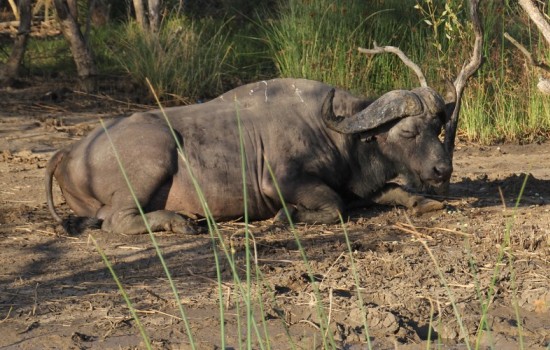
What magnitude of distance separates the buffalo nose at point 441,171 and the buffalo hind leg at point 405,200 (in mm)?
312

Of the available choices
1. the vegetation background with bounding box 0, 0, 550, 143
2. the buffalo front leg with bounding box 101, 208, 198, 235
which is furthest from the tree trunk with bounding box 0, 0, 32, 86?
the buffalo front leg with bounding box 101, 208, 198, 235

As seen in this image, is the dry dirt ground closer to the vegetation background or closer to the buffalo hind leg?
the buffalo hind leg

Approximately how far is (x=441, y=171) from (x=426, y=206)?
1.30 feet

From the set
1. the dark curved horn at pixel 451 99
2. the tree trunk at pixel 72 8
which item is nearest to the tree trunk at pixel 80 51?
Answer: the tree trunk at pixel 72 8

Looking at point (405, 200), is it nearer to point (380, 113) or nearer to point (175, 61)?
point (380, 113)

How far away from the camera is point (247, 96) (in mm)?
7953

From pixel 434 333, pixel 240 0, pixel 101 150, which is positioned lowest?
pixel 434 333

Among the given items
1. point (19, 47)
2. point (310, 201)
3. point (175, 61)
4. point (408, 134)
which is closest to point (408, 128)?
point (408, 134)

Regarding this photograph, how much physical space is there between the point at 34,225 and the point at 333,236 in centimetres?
211

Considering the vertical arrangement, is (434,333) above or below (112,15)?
below

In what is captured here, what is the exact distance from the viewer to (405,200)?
791 cm

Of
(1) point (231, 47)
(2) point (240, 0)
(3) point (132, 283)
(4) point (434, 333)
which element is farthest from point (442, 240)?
(2) point (240, 0)

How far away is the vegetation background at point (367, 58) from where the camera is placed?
37.0 ft

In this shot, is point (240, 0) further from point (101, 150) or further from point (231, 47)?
point (101, 150)
